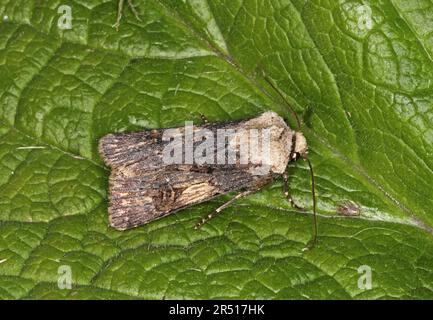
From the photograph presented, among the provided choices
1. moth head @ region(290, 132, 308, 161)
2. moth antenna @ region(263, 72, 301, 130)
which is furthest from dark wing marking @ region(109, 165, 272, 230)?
moth antenna @ region(263, 72, 301, 130)

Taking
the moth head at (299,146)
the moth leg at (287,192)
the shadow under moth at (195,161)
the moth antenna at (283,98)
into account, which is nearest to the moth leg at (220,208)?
the shadow under moth at (195,161)

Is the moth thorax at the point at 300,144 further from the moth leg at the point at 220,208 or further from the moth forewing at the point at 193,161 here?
the moth leg at the point at 220,208

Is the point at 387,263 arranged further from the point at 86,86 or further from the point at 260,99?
the point at 86,86

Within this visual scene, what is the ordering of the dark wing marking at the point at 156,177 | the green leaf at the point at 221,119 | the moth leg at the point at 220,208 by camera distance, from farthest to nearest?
the dark wing marking at the point at 156,177 → the moth leg at the point at 220,208 → the green leaf at the point at 221,119

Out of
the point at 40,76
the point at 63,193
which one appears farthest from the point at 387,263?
the point at 40,76

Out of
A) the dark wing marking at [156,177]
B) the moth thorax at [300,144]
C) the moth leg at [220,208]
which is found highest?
the moth thorax at [300,144]

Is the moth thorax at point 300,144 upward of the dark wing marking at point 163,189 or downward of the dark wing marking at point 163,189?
upward

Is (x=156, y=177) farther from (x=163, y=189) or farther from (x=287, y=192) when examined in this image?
(x=287, y=192)

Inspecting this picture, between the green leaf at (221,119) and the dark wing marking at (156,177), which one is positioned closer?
the green leaf at (221,119)
